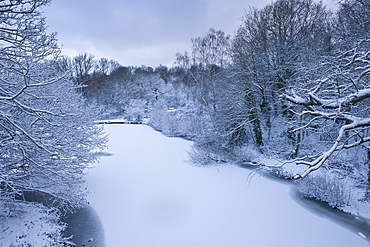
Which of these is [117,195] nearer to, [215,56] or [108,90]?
[215,56]

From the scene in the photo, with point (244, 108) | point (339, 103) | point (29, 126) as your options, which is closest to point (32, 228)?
point (29, 126)

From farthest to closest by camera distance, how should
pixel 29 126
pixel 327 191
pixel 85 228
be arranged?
1. pixel 327 191
2. pixel 85 228
3. pixel 29 126

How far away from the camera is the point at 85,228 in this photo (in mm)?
4758

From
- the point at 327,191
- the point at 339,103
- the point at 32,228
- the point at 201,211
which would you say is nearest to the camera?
the point at 339,103

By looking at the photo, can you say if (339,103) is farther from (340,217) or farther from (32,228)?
(32,228)

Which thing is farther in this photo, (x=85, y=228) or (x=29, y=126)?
(x=85, y=228)

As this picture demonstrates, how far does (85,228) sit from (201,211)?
9.92 ft

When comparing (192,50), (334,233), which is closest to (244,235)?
(334,233)

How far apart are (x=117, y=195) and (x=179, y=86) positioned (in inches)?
1483

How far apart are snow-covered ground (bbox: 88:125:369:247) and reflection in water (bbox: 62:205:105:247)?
0.55 ft

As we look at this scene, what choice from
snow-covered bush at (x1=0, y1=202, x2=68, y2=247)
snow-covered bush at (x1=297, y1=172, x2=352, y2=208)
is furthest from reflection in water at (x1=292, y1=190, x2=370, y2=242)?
snow-covered bush at (x1=0, y1=202, x2=68, y2=247)

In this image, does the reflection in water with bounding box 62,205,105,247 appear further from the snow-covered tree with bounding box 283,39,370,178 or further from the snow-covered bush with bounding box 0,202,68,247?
the snow-covered tree with bounding box 283,39,370,178

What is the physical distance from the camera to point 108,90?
38000 millimetres

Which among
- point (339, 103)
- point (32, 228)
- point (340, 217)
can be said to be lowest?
point (32, 228)
